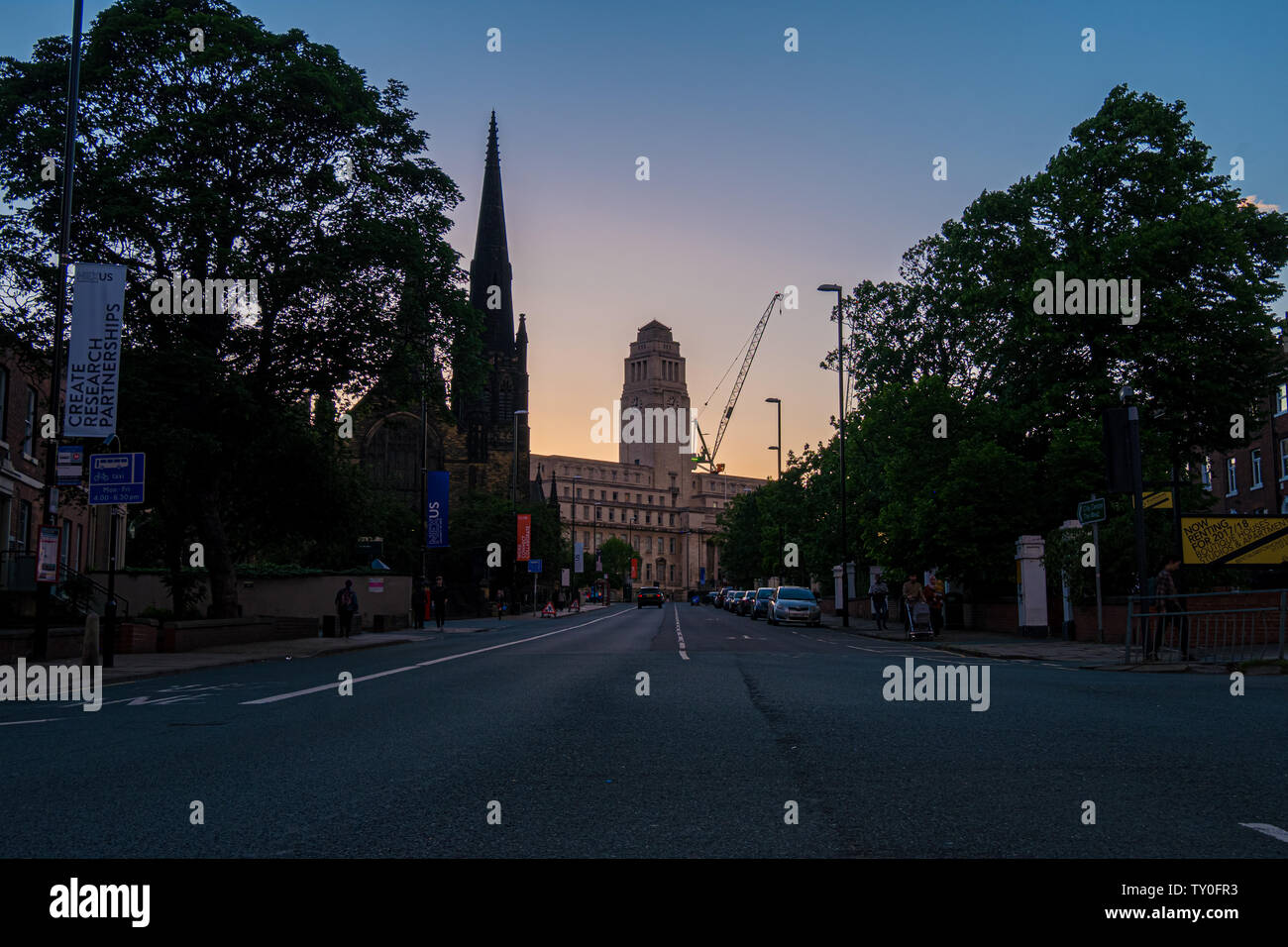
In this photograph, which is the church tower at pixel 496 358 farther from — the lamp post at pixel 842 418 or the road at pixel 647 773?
the road at pixel 647 773

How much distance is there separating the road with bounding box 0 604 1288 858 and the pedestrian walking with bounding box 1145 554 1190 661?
5005 millimetres

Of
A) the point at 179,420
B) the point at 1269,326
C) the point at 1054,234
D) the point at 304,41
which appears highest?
the point at 304,41

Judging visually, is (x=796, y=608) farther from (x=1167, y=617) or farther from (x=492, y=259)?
(x=492, y=259)

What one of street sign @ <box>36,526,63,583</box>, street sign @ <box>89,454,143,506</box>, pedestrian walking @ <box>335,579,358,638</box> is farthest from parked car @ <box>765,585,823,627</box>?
street sign @ <box>36,526,63,583</box>

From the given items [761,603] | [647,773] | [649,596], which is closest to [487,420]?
[649,596]

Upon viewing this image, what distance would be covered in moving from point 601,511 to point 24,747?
7155 inches

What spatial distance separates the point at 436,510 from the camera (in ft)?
163

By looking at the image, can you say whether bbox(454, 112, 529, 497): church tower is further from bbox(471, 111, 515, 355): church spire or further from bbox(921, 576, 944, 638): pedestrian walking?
bbox(921, 576, 944, 638): pedestrian walking

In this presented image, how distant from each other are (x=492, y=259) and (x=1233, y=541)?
79868mm

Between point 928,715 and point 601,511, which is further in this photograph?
point 601,511

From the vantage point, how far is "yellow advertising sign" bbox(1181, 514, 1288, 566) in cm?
2631
